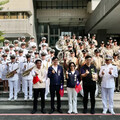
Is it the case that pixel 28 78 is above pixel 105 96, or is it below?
above

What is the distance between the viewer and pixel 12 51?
9.55 meters

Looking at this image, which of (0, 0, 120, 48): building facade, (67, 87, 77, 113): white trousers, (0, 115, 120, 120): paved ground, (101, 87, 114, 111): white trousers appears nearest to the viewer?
(0, 115, 120, 120): paved ground

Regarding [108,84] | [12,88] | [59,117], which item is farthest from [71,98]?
[12,88]

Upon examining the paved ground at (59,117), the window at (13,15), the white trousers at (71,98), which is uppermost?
the window at (13,15)

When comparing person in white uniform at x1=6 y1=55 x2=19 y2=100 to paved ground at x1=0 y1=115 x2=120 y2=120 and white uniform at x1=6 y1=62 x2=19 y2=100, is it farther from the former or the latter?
paved ground at x1=0 y1=115 x2=120 y2=120

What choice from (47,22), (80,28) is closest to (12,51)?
(47,22)

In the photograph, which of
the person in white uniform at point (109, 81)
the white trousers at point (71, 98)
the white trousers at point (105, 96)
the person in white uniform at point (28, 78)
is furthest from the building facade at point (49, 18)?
the white trousers at point (71, 98)

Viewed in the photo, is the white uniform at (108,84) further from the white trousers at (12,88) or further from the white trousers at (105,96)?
the white trousers at (12,88)

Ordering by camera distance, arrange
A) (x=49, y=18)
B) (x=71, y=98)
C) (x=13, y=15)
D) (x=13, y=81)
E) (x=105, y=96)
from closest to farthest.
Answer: (x=71, y=98)
(x=105, y=96)
(x=13, y=81)
(x=13, y=15)
(x=49, y=18)

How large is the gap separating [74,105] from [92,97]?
0.72m

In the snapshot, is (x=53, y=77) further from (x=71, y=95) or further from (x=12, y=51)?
(x=12, y=51)

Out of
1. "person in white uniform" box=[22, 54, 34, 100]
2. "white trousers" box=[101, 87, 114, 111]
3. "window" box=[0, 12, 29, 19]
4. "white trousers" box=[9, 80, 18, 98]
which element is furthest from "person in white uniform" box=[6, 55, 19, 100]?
"window" box=[0, 12, 29, 19]

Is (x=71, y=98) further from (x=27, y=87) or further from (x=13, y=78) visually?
(x=13, y=78)

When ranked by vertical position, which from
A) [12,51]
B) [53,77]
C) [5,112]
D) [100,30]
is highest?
[100,30]
